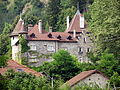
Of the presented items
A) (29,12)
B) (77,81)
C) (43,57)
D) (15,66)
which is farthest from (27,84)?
(29,12)

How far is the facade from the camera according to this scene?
68.8 m

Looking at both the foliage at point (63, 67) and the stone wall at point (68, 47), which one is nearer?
the foliage at point (63, 67)

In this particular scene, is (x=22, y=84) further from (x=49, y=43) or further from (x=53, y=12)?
(x=53, y=12)

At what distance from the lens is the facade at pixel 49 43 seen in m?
68.8

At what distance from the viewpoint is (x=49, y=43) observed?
69438 mm

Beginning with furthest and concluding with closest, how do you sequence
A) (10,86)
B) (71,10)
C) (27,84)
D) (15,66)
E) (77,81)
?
(71,10)
(15,66)
(77,81)
(27,84)
(10,86)

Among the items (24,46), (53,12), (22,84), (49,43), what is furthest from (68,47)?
(22,84)

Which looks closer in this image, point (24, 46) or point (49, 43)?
point (24, 46)

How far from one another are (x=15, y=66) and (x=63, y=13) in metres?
40.8

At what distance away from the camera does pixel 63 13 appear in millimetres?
91938

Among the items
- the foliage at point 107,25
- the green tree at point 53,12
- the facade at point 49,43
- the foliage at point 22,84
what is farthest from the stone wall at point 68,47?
the foliage at point 22,84

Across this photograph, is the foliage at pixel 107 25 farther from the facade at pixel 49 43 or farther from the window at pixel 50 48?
the window at pixel 50 48

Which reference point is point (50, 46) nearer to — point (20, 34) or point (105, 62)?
point (20, 34)

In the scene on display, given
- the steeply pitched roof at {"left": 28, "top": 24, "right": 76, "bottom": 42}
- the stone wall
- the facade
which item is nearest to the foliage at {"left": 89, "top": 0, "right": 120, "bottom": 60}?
the facade
